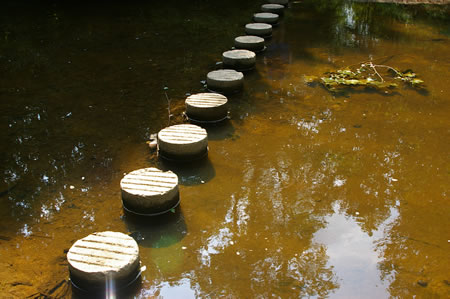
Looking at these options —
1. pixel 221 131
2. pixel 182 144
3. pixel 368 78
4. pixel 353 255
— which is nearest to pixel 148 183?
pixel 182 144

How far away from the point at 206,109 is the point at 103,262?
9.50 ft

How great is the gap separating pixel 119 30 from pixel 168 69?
3306 mm

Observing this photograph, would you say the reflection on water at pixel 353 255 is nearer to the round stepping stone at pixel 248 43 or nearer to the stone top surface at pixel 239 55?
the stone top surface at pixel 239 55

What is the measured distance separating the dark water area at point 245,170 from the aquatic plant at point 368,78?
0.24m

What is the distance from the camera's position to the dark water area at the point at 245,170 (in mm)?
3455

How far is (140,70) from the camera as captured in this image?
764cm

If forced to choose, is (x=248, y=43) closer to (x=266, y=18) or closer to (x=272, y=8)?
(x=266, y=18)

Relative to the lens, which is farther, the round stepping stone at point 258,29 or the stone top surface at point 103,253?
the round stepping stone at point 258,29

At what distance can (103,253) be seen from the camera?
3.30 m

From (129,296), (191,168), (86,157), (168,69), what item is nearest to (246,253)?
(129,296)

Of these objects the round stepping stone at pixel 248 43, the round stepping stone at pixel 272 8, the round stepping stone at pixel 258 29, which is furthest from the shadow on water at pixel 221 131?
the round stepping stone at pixel 272 8

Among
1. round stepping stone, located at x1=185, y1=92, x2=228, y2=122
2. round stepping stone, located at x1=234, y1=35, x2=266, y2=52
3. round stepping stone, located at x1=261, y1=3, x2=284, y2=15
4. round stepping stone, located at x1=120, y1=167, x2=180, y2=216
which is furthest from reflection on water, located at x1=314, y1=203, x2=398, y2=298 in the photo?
round stepping stone, located at x1=261, y1=3, x2=284, y2=15

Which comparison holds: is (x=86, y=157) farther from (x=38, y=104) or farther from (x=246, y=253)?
(x=246, y=253)

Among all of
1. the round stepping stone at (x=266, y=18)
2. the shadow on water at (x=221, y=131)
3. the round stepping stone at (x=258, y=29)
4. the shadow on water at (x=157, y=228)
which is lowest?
the shadow on water at (x=157, y=228)
